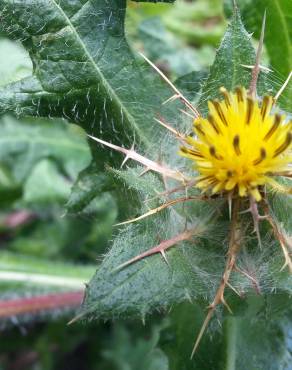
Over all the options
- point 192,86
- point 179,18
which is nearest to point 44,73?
point 192,86

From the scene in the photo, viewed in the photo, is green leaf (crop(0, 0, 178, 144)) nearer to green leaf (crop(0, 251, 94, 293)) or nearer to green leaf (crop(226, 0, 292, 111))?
green leaf (crop(226, 0, 292, 111))

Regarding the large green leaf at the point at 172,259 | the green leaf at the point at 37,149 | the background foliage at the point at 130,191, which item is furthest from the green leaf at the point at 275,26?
the green leaf at the point at 37,149

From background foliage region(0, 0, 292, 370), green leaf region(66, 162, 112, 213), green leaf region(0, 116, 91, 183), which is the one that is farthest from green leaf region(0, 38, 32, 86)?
green leaf region(0, 116, 91, 183)

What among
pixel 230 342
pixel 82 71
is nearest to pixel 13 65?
pixel 82 71

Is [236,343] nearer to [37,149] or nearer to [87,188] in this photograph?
[87,188]

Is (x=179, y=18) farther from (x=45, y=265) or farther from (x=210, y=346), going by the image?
(x=210, y=346)
